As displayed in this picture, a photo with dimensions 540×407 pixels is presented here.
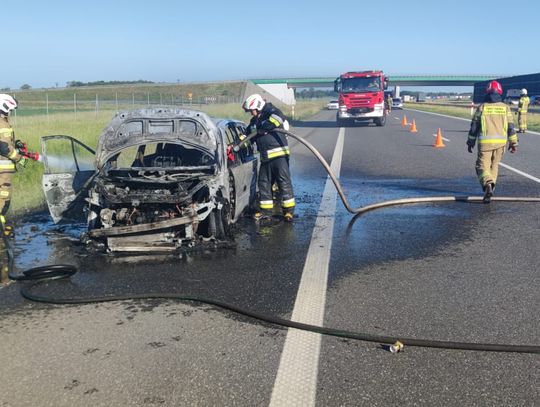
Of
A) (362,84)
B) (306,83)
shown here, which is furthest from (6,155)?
(306,83)

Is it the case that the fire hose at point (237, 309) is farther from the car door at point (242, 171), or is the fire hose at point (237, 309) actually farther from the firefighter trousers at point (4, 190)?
the car door at point (242, 171)

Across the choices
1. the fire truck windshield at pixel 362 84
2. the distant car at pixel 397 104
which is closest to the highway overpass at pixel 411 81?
the distant car at pixel 397 104

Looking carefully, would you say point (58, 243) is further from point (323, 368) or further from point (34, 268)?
point (323, 368)

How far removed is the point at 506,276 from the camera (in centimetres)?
535

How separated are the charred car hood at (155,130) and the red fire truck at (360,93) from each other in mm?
23548

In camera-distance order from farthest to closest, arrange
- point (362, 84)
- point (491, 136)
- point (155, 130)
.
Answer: point (362, 84), point (491, 136), point (155, 130)

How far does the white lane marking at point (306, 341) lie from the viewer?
10.6ft

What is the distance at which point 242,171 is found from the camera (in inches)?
299

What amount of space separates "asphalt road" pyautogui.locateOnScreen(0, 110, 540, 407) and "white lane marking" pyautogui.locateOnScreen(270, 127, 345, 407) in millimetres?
12

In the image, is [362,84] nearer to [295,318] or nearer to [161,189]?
[161,189]

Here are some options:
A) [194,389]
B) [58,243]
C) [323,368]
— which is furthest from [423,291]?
[58,243]

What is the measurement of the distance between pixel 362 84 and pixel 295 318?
27.0 m

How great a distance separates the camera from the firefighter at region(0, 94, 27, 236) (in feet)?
24.0

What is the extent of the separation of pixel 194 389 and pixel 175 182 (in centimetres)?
337
